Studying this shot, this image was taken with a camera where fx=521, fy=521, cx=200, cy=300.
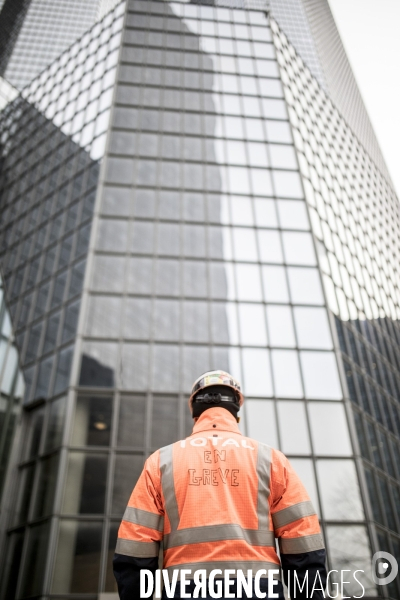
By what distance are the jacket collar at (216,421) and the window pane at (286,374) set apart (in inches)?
517

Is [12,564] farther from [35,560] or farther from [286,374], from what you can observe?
[286,374]

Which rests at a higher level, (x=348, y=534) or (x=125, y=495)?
(x=125, y=495)

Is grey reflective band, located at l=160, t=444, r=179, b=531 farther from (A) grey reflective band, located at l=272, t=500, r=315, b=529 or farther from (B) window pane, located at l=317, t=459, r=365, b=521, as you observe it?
(B) window pane, located at l=317, t=459, r=365, b=521

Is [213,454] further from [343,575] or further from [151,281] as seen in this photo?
[151,281]

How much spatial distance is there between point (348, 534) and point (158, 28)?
23.7m

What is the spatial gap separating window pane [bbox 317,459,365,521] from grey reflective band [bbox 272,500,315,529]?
12.6 metres

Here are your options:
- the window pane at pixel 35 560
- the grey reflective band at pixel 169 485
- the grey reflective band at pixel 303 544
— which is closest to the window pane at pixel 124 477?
the window pane at pixel 35 560

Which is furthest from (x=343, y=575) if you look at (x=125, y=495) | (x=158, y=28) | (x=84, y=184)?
(x=158, y=28)

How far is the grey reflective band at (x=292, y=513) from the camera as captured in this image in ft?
10.2

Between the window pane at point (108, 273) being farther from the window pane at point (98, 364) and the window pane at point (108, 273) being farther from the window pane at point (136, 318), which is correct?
the window pane at point (98, 364)

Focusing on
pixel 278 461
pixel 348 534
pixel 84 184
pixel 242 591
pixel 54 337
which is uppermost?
pixel 84 184

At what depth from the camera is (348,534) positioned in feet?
47.2

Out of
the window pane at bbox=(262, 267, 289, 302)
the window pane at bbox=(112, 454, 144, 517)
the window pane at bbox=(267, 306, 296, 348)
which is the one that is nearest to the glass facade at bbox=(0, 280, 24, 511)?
the window pane at bbox=(112, 454, 144, 517)

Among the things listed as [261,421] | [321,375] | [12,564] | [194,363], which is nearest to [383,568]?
[261,421]
